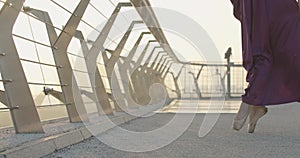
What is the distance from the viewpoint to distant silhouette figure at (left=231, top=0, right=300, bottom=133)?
2.63 meters

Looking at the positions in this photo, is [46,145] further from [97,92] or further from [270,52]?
[97,92]

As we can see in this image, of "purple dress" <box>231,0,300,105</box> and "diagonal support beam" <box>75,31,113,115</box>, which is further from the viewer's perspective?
"diagonal support beam" <box>75,31,113,115</box>

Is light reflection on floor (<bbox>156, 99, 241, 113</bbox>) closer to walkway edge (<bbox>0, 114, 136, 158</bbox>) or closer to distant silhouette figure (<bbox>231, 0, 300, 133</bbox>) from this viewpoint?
distant silhouette figure (<bbox>231, 0, 300, 133</bbox>)

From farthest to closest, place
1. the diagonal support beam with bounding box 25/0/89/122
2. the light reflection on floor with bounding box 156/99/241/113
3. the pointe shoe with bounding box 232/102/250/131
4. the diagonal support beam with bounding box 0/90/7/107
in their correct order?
the light reflection on floor with bounding box 156/99/241/113
the diagonal support beam with bounding box 25/0/89/122
the pointe shoe with bounding box 232/102/250/131
the diagonal support beam with bounding box 0/90/7/107

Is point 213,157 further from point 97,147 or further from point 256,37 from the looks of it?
point 256,37

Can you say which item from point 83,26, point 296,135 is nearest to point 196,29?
point 83,26

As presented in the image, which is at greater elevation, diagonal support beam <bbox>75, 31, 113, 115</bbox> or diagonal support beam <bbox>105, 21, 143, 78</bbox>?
diagonal support beam <bbox>105, 21, 143, 78</bbox>

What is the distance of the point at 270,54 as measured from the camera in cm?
270

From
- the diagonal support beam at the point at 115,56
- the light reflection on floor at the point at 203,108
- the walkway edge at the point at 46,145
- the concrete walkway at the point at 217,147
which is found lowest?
the light reflection on floor at the point at 203,108

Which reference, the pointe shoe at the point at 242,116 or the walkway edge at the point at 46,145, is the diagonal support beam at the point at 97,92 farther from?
the pointe shoe at the point at 242,116

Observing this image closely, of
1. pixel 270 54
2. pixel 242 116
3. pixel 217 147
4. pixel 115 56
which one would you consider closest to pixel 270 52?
pixel 270 54

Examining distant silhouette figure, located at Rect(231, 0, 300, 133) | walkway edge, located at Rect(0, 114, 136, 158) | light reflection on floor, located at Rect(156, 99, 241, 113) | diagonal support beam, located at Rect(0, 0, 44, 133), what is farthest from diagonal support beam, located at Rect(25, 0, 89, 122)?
light reflection on floor, located at Rect(156, 99, 241, 113)

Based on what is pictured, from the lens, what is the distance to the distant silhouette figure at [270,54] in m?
2.63

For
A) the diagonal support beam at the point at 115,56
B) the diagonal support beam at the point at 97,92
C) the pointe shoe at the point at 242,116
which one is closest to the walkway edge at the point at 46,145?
the pointe shoe at the point at 242,116
